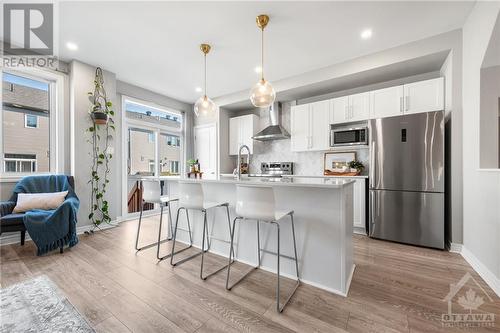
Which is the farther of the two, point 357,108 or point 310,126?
point 310,126

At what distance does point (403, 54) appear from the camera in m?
2.98

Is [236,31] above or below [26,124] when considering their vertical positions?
above

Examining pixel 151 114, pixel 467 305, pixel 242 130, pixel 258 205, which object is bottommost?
pixel 467 305

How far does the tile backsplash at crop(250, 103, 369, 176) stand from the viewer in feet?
14.2

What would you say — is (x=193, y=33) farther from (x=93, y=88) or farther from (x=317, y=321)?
(x=317, y=321)

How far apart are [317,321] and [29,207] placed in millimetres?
3746

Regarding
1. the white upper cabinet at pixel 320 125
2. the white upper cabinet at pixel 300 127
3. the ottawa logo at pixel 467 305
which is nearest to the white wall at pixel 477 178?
the ottawa logo at pixel 467 305

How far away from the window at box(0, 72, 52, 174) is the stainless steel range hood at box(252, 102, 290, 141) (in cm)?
376

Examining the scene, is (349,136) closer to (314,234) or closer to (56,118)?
(314,234)

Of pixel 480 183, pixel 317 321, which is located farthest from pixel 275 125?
pixel 317 321

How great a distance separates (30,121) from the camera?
131 inches

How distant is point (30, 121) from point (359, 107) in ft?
17.6

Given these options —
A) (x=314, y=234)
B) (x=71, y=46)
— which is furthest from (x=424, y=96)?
(x=71, y=46)

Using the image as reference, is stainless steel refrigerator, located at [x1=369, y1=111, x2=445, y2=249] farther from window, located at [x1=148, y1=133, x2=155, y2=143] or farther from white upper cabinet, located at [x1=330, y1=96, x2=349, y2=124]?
window, located at [x1=148, y1=133, x2=155, y2=143]
